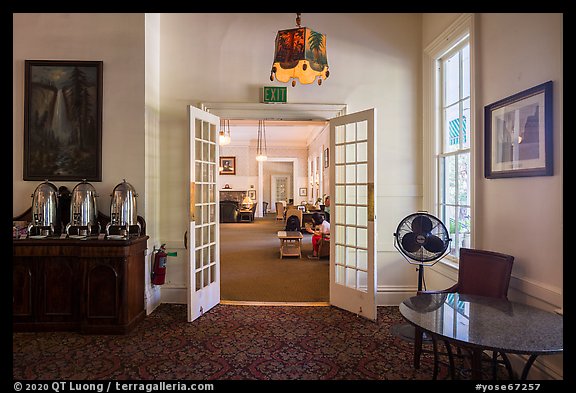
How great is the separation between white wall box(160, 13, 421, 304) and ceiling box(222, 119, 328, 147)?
6816 millimetres

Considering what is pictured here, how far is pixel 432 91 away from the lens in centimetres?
427

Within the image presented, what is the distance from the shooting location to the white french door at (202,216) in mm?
→ 3883

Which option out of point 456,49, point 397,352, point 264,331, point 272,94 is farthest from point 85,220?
point 456,49

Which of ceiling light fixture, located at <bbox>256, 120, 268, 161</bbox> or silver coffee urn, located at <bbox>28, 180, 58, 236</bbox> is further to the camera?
ceiling light fixture, located at <bbox>256, 120, 268, 161</bbox>

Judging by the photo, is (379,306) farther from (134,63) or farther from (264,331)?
(134,63)

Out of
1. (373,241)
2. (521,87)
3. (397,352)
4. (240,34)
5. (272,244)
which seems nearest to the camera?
(521,87)

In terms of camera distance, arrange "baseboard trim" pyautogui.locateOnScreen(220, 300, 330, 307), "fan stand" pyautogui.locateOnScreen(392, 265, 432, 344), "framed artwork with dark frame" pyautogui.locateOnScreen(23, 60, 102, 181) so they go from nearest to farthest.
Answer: "fan stand" pyautogui.locateOnScreen(392, 265, 432, 344) → "framed artwork with dark frame" pyautogui.locateOnScreen(23, 60, 102, 181) → "baseboard trim" pyautogui.locateOnScreen(220, 300, 330, 307)

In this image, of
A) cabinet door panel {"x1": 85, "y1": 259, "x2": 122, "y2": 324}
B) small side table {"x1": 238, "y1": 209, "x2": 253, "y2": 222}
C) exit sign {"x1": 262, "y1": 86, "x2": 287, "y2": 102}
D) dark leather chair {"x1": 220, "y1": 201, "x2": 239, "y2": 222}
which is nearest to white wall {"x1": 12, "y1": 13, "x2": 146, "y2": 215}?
cabinet door panel {"x1": 85, "y1": 259, "x2": 122, "y2": 324}

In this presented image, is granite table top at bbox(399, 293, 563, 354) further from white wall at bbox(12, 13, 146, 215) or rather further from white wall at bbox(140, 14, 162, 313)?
white wall at bbox(12, 13, 146, 215)

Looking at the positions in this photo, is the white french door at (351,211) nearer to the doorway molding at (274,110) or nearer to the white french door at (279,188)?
the doorway molding at (274,110)

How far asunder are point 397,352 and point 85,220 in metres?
3.58

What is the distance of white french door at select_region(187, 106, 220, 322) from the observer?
3.88 metres

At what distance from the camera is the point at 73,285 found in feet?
11.7

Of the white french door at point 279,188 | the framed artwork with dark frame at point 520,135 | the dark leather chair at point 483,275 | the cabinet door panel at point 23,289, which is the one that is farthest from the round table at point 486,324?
the white french door at point 279,188
